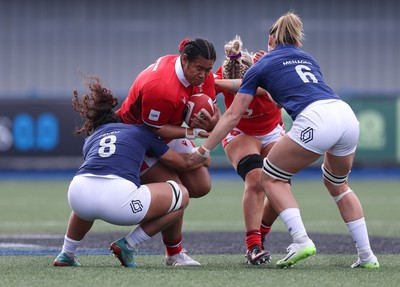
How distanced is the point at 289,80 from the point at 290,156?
522mm

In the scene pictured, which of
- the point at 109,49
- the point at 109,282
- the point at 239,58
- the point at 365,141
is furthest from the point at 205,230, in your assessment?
the point at 109,49

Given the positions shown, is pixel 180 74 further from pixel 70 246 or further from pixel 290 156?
pixel 70 246

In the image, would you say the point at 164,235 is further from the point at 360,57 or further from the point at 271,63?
the point at 360,57

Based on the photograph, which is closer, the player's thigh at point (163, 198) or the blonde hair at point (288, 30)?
the player's thigh at point (163, 198)

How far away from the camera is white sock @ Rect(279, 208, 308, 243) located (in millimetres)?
5840

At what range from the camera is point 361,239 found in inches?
243

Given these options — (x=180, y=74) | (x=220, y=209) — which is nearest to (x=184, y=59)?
(x=180, y=74)

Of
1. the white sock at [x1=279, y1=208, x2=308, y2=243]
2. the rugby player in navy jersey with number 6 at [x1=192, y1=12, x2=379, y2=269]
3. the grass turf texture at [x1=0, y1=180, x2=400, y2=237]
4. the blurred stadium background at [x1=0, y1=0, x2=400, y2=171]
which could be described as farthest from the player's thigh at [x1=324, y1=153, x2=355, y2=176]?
the blurred stadium background at [x1=0, y1=0, x2=400, y2=171]

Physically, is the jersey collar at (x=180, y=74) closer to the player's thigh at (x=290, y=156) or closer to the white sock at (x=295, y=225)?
the player's thigh at (x=290, y=156)

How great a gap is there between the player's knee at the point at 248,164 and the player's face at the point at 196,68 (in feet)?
3.26

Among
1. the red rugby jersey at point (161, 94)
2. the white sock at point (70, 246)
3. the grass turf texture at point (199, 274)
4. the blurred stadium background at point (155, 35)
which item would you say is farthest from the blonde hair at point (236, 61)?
the blurred stadium background at point (155, 35)

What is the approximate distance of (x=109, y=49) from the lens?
2362 cm

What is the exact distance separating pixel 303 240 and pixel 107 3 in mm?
18573

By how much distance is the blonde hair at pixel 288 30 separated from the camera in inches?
244
